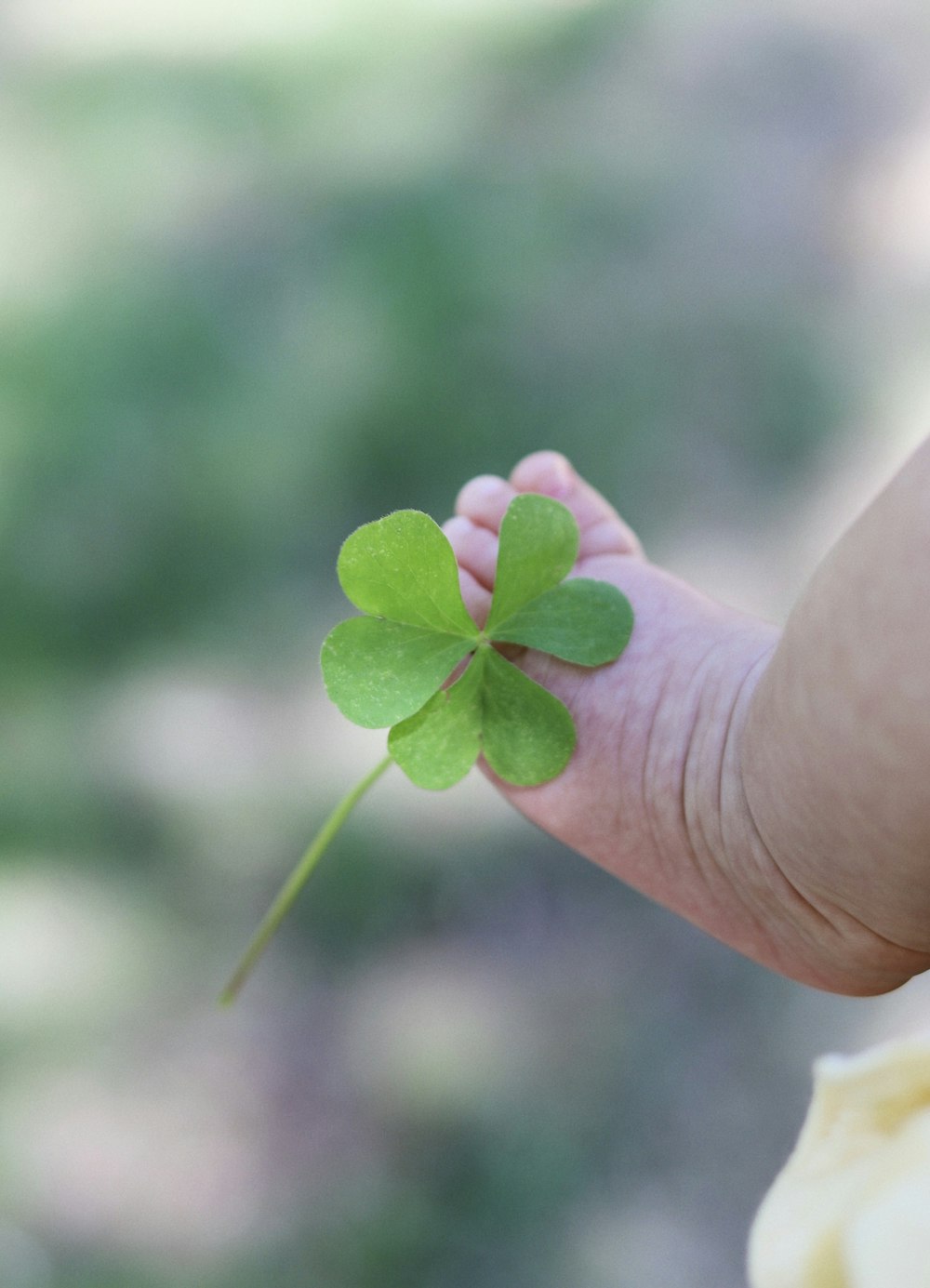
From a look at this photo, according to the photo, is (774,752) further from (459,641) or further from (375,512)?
(375,512)

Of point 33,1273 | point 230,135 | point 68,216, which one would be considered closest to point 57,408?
point 68,216

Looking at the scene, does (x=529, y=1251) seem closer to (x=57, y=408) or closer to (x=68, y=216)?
(x=57, y=408)

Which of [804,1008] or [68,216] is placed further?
[68,216]

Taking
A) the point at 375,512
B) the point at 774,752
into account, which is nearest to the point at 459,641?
the point at 774,752

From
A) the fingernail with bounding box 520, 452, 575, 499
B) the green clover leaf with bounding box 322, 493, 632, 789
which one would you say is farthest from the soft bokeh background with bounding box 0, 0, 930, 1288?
the green clover leaf with bounding box 322, 493, 632, 789

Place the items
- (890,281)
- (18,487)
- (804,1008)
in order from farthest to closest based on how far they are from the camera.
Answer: (890,281) → (18,487) → (804,1008)

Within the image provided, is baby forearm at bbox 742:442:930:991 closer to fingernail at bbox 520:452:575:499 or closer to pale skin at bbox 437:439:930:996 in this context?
pale skin at bbox 437:439:930:996
